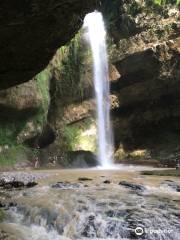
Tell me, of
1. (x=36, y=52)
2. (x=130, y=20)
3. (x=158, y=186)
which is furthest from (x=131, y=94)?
(x=36, y=52)

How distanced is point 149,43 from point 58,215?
652 inches

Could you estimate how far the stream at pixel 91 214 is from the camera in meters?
6.29

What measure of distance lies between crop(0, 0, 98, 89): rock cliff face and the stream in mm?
2858

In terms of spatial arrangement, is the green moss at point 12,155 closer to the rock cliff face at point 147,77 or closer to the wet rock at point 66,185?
the rock cliff face at point 147,77

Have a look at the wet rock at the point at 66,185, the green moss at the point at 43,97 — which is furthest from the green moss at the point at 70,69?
the wet rock at the point at 66,185

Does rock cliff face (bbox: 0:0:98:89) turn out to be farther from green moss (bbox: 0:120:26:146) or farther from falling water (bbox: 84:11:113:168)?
falling water (bbox: 84:11:113:168)

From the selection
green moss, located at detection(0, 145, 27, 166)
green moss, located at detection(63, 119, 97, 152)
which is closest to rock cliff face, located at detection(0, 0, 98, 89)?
green moss, located at detection(0, 145, 27, 166)

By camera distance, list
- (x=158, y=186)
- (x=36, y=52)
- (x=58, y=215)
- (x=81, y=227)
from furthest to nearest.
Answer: (x=158, y=186) → (x=36, y=52) → (x=58, y=215) → (x=81, y=227)

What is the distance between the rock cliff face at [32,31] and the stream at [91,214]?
2858 millimetres

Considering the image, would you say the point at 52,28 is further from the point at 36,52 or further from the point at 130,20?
the point at 130,20

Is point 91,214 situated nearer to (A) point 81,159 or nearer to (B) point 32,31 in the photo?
(B) point 32,31

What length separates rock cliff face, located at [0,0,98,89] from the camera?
19.8 ft

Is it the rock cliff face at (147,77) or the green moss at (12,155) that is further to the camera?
the rock cliff face at (147,77)

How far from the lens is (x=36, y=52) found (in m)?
8.41
